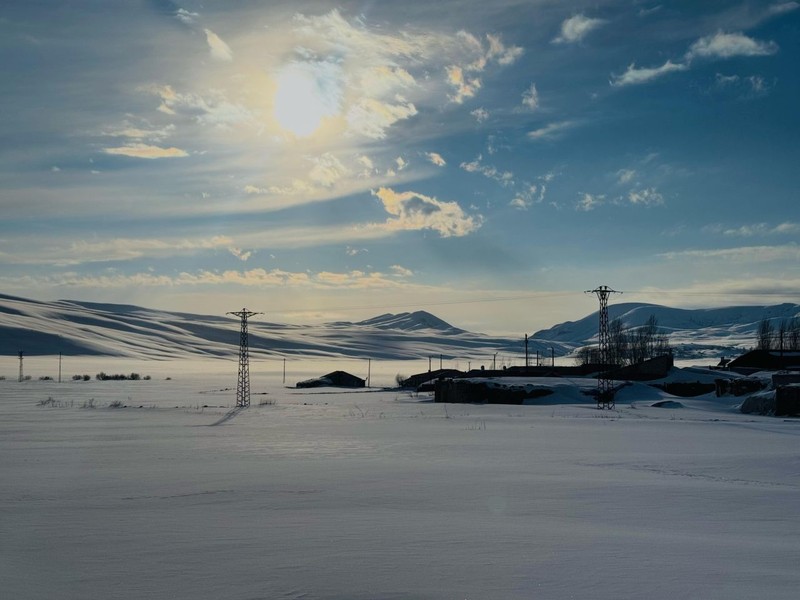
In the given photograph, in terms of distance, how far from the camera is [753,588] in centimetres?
639

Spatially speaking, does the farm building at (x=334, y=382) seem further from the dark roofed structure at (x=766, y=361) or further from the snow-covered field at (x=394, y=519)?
the snow-covered field at (x=394, y=519)

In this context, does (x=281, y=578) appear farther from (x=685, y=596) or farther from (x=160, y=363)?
(x=160, y=363)

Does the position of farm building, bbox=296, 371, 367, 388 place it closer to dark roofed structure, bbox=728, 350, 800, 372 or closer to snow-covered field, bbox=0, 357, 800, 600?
dark roofed structure, bbox=728, 350, 800, 372

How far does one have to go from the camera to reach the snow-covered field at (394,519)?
6.66 m

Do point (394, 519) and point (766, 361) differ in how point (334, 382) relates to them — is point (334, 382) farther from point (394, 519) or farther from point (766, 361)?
point (394, 519)

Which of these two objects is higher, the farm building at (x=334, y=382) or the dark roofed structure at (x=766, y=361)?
the dark roofed structure at (x=766, y=361)

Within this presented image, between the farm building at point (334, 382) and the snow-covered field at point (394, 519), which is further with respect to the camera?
the farm building at point (334, 382)

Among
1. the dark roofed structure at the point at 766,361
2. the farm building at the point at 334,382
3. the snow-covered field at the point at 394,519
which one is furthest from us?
the farm building at the point at 334,382

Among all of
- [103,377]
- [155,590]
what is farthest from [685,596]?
[103,377]

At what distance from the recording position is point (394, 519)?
9539 mm

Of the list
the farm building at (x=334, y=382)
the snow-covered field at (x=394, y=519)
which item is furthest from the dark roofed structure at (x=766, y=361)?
the snow-covered field at (x=394, y=519)

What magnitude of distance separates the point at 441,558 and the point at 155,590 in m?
2.73

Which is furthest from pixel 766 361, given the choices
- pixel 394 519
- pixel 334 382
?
A: pixel 394 519

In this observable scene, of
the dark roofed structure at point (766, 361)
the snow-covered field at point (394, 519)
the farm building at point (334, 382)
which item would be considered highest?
the dark roofed structure at point (766, 361)
